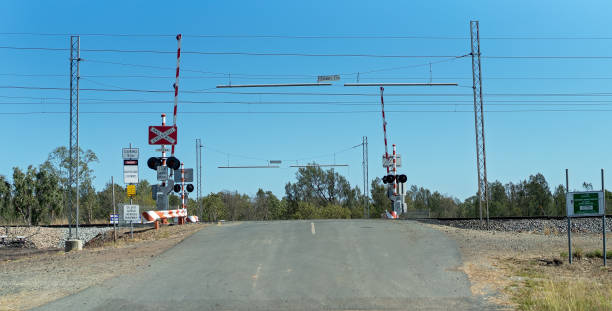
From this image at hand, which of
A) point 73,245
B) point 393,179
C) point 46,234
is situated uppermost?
point 393,179

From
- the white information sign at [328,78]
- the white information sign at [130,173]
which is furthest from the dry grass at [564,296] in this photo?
the white information sign at [328,78]

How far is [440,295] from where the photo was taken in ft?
36.7

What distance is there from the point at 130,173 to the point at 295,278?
1045 cm

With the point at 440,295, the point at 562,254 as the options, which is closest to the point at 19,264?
the point at 440,295

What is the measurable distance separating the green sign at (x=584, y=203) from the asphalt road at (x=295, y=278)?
310 centimetres

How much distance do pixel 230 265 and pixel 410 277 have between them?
14.2 feet

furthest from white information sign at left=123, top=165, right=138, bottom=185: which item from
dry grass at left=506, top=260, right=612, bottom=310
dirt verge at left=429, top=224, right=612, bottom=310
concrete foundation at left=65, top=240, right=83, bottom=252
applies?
dry grass at left=506, top=260, right=612, bottom=310

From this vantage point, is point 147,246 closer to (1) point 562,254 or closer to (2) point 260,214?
(1) point 562,254

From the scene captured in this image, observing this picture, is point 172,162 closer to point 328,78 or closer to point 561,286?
point 328,78

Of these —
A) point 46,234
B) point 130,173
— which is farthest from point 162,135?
point 46,234

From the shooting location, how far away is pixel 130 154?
830 inches

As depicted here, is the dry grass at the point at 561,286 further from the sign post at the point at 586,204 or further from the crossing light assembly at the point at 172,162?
the crossing light assembly at the point at 172,162

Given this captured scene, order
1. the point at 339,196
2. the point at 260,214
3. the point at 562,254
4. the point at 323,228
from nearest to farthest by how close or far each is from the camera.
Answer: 1. the point at 562,254
2. the point at 323,228
3. the point at 339,196
4. the point at 260,214

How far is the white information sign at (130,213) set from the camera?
20312 mm
